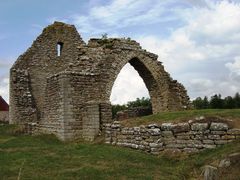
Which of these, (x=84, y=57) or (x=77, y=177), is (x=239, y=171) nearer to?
(x=77, y=177)

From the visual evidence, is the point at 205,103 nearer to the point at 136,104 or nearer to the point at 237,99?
the point at 237,99

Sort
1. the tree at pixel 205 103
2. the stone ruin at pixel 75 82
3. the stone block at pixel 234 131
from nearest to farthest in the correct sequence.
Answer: the stone block at pixel 234 131, the stone ruin at pixel 75 82, the tree at pixel 205 103

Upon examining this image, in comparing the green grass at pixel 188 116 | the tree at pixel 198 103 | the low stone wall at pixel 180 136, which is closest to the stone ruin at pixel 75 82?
the green grass at pixel 188 116

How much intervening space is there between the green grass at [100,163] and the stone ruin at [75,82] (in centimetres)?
345

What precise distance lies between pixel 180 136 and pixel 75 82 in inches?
263

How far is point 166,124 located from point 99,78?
6720 millimetres

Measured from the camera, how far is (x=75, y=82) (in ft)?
58.4

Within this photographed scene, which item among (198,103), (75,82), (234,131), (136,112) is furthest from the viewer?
(198,103)

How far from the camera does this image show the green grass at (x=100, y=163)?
1027 centimetres

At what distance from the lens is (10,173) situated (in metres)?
10.6

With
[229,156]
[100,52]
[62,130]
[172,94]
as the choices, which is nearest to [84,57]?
[100,52]

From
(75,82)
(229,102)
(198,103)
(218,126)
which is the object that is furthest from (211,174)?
(198,103)

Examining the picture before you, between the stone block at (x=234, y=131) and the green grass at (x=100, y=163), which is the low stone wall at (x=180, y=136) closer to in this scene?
the stone block at (x=234, y=131)

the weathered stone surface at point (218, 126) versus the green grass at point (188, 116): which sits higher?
the green grass at point (188, 116)
